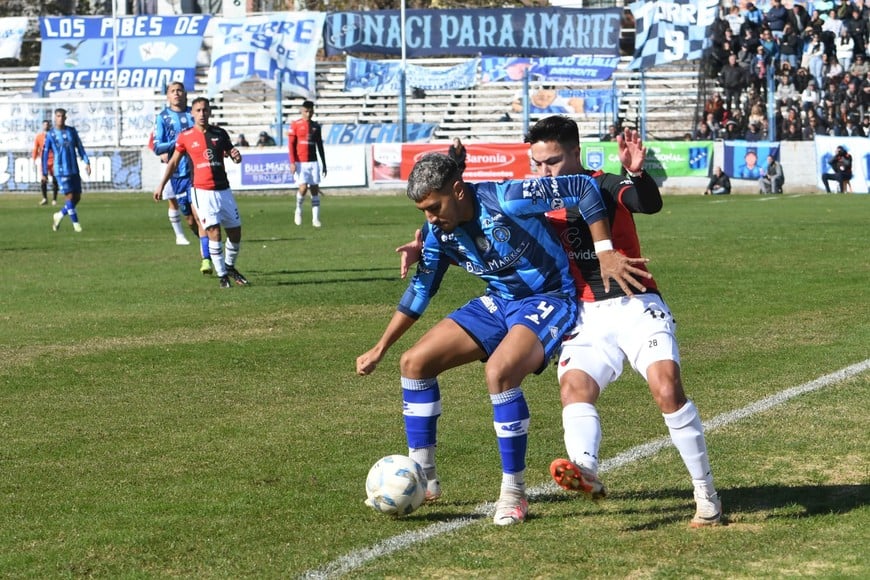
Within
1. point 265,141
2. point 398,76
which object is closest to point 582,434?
point 265,141

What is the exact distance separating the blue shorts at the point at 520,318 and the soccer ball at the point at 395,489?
71 centimetres

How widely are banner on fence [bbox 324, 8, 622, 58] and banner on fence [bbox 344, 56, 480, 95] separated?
1.54 meters

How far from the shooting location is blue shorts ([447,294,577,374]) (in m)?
6.49

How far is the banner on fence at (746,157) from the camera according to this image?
124ft

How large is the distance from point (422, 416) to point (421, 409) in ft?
0.13

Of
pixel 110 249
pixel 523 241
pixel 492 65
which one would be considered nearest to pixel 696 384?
pixel 523 241

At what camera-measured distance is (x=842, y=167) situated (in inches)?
1414

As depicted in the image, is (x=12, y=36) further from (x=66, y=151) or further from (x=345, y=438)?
(x=345, y=438)

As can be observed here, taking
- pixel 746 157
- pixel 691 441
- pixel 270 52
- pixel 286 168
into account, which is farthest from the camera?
pixel 270 52

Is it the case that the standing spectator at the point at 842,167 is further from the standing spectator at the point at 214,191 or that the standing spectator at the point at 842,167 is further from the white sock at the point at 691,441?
the white sock at the point at 691,441

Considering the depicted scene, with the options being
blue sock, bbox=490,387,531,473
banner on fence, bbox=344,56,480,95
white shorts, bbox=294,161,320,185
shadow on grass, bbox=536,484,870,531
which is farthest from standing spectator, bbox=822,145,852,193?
blue sock, bbox=490,387,531,473

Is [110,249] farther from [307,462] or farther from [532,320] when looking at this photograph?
[532,320]

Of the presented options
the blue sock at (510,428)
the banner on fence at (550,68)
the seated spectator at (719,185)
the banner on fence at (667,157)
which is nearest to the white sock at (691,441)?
the blue sock at (510,428)

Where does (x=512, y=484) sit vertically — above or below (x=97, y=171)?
above
